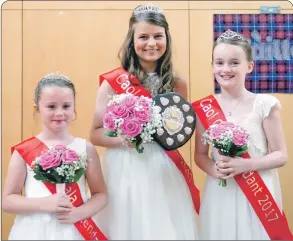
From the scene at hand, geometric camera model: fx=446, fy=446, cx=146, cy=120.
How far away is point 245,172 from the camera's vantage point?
73.3 inches

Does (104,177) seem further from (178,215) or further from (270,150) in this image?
(270,150)

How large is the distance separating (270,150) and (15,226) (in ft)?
3.59

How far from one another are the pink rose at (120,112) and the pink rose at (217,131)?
0.35 m

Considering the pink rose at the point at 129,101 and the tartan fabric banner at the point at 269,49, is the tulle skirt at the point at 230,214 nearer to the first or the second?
the pink rose at the point at 129,101

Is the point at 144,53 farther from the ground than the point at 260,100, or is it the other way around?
the point at 144,53

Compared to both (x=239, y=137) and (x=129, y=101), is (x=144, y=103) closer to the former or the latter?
(x=129, y=101)

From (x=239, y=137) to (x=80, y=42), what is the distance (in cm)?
125

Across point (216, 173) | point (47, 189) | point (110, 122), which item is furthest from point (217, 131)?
point (47, 189)

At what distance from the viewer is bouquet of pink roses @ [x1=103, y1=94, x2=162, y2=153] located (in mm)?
1696

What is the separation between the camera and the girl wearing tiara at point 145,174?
188 centimetres

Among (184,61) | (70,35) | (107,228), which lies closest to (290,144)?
(184,61)

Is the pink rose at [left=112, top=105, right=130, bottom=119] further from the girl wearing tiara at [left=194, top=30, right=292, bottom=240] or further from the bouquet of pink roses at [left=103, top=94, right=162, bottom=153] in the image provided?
the girl wearing tiara at [left=194, top=30, right=292, bottom=240]

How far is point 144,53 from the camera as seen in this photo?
205cm

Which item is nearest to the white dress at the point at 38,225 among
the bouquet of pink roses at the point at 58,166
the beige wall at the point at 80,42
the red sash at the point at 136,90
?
the bouquet of pink roses at the point at 58,166
